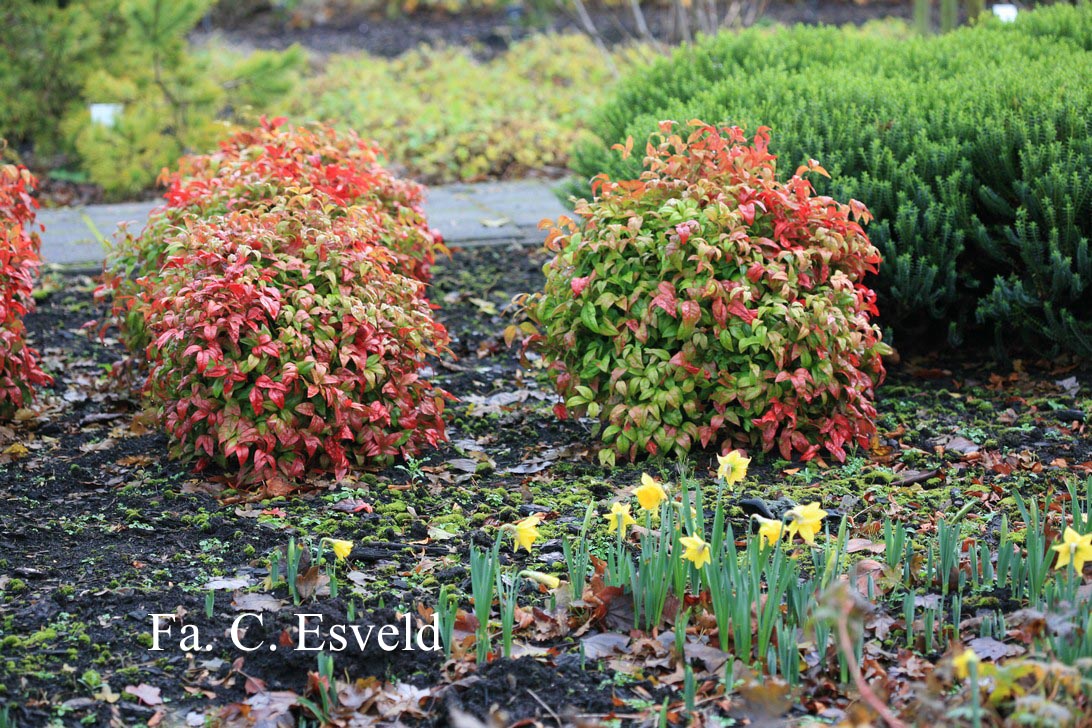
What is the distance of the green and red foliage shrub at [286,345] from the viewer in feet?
11.0

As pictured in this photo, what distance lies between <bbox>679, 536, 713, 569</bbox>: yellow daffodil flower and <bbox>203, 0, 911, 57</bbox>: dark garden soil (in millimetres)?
11491

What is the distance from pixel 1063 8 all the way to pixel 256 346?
490 centimetres

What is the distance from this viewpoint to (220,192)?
13.5ft

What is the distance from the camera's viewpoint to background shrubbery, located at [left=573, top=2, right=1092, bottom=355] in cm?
422

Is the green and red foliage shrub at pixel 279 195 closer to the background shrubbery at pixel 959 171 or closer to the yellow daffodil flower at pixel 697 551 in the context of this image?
the background shrubbery at pixel 959 171

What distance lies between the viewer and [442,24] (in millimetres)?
14977

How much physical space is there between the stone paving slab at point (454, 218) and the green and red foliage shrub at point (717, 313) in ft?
7.68

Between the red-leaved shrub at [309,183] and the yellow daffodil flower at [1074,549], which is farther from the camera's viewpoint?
the red-leaved shrub at [309,183]

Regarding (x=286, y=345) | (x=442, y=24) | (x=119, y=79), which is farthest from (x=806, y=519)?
(x=442, y=24)

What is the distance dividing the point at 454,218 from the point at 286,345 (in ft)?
11.4

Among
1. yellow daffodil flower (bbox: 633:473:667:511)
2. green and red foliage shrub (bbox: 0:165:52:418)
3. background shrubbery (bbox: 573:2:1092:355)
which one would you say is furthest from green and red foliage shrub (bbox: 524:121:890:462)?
green and red foliage shrub (bbox: 0:165:52:418)

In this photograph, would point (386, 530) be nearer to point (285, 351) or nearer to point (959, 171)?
point (285, 351)

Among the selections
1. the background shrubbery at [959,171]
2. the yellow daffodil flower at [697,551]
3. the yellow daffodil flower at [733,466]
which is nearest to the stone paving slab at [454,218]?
the background shrubbery at [959,171]

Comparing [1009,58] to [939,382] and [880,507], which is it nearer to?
[939,382]
